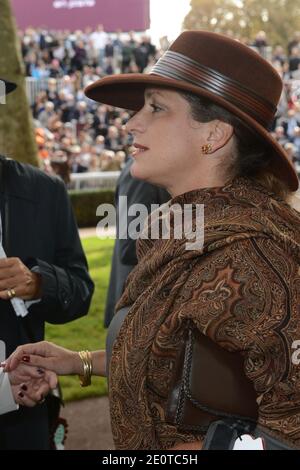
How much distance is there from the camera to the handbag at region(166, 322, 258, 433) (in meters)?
1.87

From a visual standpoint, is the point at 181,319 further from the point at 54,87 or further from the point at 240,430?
the point at 54,87

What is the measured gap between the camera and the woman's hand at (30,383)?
2.57m

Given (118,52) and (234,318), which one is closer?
(234,318)

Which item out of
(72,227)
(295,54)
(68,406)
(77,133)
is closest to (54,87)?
(77,133)

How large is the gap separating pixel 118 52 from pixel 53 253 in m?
24.8

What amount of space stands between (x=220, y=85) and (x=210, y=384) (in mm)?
794

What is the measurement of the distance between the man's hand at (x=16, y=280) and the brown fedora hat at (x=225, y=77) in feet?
3.24

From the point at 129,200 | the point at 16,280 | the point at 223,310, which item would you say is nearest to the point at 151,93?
the point at 223,310

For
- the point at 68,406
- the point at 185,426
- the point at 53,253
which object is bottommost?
the point at 68,406

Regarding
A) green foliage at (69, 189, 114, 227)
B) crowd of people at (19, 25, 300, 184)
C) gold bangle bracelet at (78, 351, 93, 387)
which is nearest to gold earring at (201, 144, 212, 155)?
gold bangle bracelet at (78, 351, 93, 387)

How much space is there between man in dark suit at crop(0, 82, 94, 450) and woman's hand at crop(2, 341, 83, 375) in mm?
460

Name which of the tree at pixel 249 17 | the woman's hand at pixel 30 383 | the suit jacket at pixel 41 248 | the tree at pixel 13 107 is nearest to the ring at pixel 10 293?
the suit jacket at pixel 41 248

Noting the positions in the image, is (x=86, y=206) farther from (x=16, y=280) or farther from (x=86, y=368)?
(x=86, y=368)

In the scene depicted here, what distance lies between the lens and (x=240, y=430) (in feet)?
6.15
